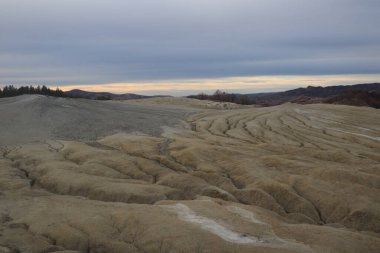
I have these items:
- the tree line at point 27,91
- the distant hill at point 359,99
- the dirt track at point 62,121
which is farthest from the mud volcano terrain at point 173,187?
the distant hill at point 359,99

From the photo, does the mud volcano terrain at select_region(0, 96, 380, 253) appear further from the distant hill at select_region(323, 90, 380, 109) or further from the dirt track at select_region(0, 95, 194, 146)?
the distant hill at select_region(323, 90, 380, 109)

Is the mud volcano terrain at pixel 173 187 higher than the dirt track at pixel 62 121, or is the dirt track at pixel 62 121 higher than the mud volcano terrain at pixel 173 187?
the dirt track at pixel 62 121

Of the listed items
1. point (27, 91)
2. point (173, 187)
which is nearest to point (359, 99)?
point (27, 91)

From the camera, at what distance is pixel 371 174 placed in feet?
97.7

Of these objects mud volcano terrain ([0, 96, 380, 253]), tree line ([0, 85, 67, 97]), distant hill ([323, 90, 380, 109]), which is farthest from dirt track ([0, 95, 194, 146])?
distant hill ([323, 90, 380, 109])

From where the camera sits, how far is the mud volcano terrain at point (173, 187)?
58.1ft

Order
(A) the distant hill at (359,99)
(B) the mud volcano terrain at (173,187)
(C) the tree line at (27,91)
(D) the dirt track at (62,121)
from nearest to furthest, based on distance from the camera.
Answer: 1. (B) the mud volcano terrain at (173,187)
2. (D) the dirt track at (62,121)
3. (C) the tree line at (27,91)
4. (A) the distant hill at (359,99)

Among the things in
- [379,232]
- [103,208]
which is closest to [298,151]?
[379,232]

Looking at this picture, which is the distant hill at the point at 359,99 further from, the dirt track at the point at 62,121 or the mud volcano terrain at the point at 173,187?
the dirt track at the point at 62,121

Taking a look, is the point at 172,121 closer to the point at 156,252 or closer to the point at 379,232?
the point at 379,232

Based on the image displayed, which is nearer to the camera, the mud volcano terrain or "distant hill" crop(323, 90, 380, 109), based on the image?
the mud volcano terrain

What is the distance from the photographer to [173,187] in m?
27.1

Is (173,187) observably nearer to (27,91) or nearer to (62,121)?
(62,121)

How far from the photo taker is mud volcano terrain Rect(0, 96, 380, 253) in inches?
697
